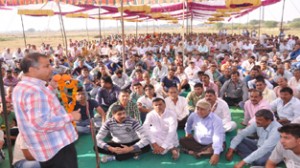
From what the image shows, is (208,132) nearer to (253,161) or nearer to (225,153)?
(225,153)

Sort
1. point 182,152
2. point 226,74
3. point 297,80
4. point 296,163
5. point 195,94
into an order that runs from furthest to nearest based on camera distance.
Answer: point 226,74, point 297,80, point 195,94, point 182,152, point 296,163

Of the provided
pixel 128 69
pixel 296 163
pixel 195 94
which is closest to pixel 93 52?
pixel 128 69

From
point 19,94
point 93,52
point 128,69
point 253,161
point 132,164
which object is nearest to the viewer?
point 19,94

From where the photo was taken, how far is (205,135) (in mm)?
3969

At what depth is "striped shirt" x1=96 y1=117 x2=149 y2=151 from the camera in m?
3.91

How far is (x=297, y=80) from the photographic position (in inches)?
232

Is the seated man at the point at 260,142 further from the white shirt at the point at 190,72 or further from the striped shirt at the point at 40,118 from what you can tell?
the white shirt at the point at 190,72

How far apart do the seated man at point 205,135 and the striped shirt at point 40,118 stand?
2.17 meters

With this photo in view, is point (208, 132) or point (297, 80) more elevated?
point (297, 80)

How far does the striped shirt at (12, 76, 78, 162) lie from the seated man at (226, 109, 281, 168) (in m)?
2.28

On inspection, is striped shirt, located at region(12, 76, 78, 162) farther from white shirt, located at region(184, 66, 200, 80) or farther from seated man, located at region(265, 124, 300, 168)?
white shirt, located at region(184, 66, 200, 80)

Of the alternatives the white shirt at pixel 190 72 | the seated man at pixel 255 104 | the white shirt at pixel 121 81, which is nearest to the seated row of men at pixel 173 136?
the seated man at pixel 255 104

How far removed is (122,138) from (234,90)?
3.37 m

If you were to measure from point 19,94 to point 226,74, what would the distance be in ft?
19.6
